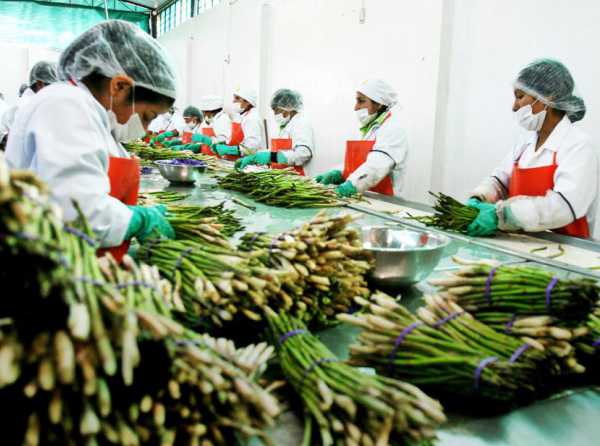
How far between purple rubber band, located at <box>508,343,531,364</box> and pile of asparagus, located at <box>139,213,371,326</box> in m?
0.47

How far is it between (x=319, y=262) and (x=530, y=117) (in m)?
2.49

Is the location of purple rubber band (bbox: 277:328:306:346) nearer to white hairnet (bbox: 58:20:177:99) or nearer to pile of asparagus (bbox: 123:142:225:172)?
white hairnet (bbox: 58:20:177:99)

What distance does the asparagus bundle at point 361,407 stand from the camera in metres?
0.83

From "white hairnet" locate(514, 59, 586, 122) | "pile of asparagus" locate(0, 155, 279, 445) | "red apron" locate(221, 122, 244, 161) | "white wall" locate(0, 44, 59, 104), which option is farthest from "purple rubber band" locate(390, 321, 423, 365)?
"white wall" locate(0, 44, 59, 104)

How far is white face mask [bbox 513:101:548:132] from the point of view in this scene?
316 cm

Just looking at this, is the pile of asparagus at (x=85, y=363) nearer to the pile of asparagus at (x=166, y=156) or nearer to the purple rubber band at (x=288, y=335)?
the purple rubber band at (x=288, y=335)

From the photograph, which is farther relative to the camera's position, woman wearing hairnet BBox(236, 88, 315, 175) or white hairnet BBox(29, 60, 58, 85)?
woman wearing hairnet BBox(236, 88, 315, 175)

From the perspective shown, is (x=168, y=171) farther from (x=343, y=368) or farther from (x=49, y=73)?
(x=343, y=368)

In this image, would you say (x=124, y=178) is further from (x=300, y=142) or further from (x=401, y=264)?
(x=300, y=142)

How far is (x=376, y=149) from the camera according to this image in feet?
→ 15.4

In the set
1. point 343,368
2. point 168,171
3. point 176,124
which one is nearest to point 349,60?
point 168,171

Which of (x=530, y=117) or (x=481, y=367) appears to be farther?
(x=530, y=117)

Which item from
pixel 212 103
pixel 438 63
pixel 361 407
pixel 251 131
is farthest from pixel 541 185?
pixel 212 103

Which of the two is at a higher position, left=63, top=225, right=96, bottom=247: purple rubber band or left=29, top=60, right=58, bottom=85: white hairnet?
left=29, top=60, right=58, bottom=85: white hairnet
